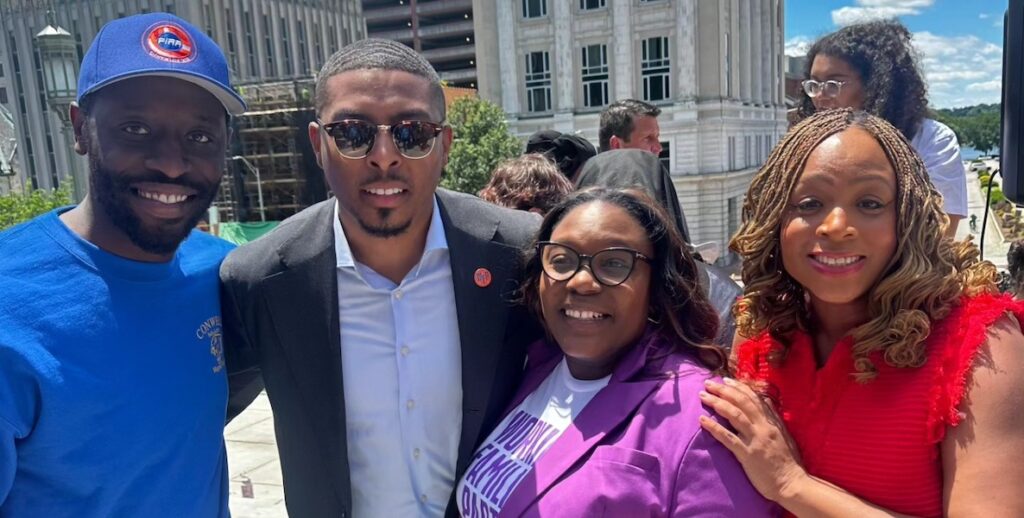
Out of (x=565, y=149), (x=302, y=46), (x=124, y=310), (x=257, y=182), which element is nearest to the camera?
(x=124, y=310)

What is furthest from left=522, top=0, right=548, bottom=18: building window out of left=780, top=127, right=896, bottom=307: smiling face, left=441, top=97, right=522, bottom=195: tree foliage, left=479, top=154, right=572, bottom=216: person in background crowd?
left=780, top=127, right=896, bottom=307: smiling face

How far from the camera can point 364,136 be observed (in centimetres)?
248

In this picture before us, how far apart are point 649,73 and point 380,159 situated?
133 ft

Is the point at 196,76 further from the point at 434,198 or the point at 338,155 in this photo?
the point at 434,198

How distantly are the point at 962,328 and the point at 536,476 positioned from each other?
121 cm

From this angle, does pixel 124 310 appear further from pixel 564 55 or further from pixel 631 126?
pixel 564 55

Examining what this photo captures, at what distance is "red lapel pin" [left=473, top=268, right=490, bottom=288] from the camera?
2682 mm

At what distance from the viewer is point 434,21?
6294 cm

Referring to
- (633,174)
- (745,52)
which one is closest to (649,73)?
(745,52)

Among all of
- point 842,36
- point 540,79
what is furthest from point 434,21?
point 842,36

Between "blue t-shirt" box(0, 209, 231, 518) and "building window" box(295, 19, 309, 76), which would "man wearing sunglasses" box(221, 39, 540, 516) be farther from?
"building window" box(295, 19, 309, 76)

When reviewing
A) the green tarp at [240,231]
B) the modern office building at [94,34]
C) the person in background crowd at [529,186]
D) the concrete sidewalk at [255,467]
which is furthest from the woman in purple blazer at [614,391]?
the modern office building at [94,34]

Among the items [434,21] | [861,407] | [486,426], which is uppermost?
[434,21]

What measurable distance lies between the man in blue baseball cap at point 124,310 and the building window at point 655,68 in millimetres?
40252
